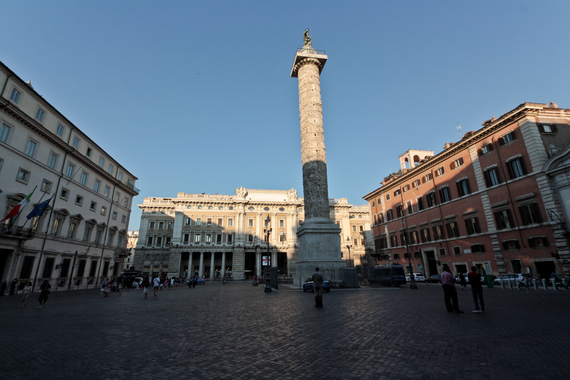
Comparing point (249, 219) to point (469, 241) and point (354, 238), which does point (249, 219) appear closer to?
point (354, 238)

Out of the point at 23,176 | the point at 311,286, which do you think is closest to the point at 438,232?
the point at 311,286

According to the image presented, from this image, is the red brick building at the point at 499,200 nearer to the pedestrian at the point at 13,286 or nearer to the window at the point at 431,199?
the window at the point at 431,199

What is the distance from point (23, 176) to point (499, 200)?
39.2 meters

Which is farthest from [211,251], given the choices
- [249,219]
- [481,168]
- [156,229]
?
[481,168]

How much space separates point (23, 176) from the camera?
2191 cm

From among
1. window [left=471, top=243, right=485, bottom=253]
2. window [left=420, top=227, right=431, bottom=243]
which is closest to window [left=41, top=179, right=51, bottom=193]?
window [left=420, top=227, right=431, bottom=243]

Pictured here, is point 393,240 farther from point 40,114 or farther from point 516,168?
point 40,114

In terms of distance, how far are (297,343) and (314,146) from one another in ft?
67.9

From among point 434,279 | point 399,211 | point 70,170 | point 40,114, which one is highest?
point 40,114

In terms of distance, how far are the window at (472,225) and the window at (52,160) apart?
39.0m

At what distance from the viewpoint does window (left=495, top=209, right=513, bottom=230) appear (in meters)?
23.4

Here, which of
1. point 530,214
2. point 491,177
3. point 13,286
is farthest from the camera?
point 491,177

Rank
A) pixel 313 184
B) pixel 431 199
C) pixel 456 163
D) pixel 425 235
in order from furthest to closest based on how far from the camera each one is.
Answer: pixel 425 235 → pixel 431 199 → pixel 456 163 → pixel 313 184

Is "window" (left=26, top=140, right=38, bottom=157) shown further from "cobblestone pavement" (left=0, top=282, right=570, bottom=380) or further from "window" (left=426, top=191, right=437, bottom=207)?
"window" (left=426, top=191, right=437, bottom=207)
